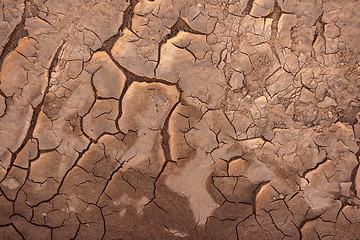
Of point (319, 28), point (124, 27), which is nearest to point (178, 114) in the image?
point (124, 27)

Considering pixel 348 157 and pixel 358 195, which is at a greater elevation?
pixel 348 157

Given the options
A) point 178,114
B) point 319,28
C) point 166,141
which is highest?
point 319,28

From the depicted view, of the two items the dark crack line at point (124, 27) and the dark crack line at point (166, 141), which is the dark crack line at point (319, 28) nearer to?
the dark crack line at point (166, 141)

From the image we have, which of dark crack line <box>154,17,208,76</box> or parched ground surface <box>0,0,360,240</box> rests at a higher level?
dark crack line <box>154,17,208,76</box>

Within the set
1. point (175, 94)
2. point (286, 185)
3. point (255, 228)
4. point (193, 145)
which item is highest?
point (175, 94)

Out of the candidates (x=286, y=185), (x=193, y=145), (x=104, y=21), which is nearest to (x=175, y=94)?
(x=193, y=145)

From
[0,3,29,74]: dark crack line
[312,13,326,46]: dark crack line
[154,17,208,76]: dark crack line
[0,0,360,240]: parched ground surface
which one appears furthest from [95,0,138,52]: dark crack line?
[312,13,326,46]: dark crack line

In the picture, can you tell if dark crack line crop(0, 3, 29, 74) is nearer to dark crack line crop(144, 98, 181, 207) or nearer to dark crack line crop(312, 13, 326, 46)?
dark crack line crop(144, 98, 181, 207)

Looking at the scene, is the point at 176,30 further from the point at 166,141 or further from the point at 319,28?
the point at 319,28

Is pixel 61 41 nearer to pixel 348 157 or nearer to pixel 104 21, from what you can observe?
pixel 104 21
